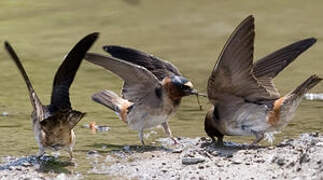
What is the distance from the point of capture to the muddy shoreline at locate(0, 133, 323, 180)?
289 inches

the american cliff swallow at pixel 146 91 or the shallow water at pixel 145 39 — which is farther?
the shallow water at pixel 145 39

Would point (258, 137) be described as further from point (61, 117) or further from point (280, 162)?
point (61, 117)

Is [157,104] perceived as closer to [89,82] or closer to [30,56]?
[89,82]

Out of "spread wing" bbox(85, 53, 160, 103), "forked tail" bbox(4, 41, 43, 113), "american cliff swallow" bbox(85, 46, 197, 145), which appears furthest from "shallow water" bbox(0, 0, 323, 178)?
"forked tail" bbox(4, 41, 43, 113)

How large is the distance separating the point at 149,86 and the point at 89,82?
337cm

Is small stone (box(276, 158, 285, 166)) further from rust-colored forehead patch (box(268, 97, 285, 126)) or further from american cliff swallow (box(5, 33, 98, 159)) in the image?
american cliff swallow (box(5, 33, 98, 159))

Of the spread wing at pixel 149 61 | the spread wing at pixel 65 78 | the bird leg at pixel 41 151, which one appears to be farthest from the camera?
the spread wing at pixel 149 61

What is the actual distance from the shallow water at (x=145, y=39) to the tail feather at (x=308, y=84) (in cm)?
107

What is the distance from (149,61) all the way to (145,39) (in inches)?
199

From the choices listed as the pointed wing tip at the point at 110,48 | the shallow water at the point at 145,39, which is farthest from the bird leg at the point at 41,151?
the pointed wing tip at the point at 110,48

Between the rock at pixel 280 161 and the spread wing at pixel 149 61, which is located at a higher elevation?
the spread wing at pixel 149 61

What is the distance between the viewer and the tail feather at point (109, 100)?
9.90 metres

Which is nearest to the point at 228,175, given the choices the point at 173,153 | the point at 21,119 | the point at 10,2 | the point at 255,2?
the point at 173,153

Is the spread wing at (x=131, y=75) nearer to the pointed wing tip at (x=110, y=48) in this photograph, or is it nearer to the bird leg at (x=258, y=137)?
the pointed wing tip at (x=110, y=48)
